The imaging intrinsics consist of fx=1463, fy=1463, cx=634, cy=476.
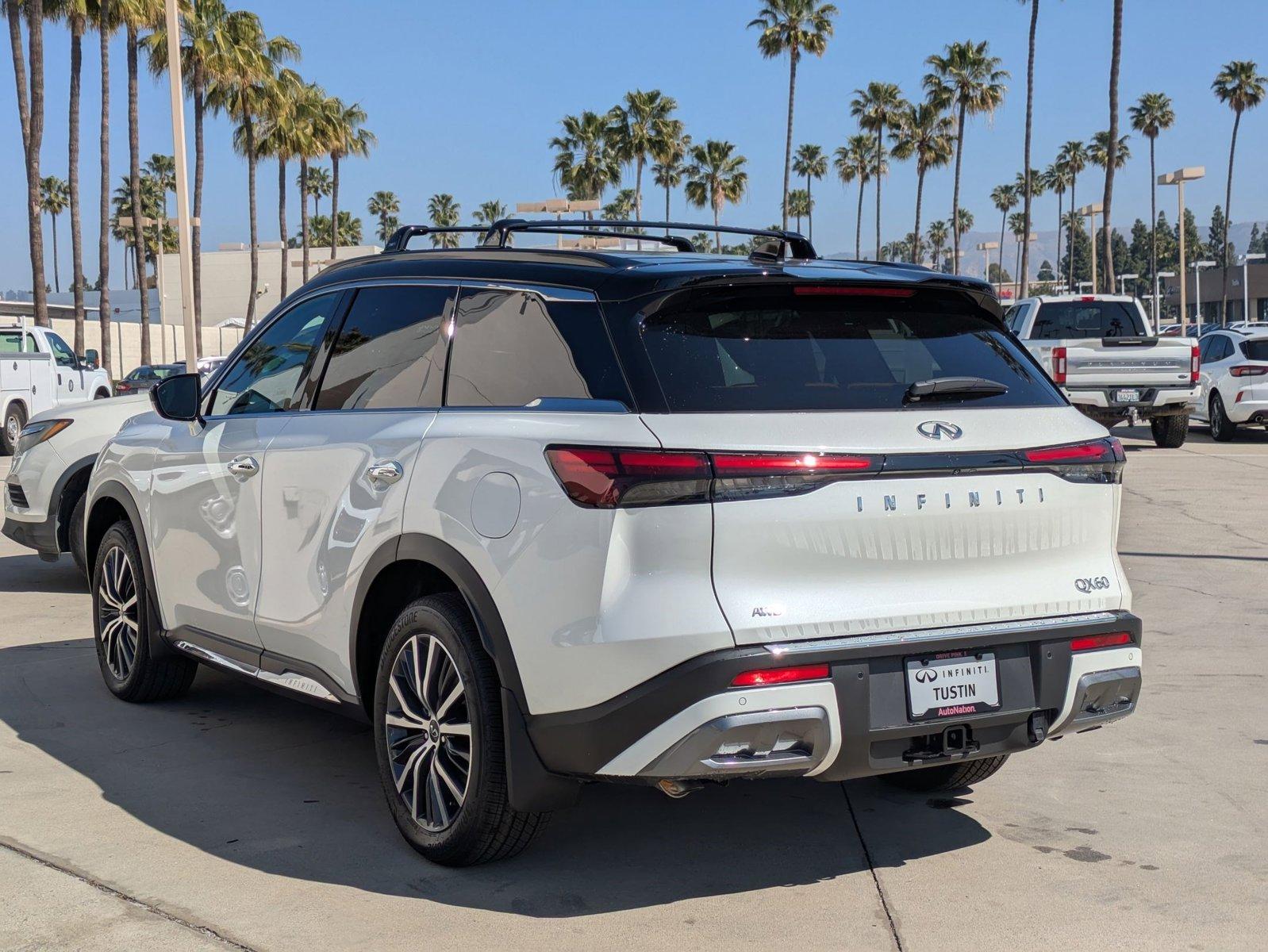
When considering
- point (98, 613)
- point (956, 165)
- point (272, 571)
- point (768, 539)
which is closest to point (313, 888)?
point (272, 571)

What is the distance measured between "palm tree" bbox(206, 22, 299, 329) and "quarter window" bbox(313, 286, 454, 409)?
46.9m

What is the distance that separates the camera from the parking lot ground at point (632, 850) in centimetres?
387

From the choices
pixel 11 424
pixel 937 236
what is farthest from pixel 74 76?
pixel 937 236

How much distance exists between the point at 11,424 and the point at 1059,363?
1509 centimetres

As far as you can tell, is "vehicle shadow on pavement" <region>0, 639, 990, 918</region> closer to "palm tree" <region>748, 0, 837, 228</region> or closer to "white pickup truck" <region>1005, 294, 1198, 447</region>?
"white pickup truck" <region>1005, 294, 1198, 447</region>

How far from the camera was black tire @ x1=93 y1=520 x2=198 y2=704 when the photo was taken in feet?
20.2

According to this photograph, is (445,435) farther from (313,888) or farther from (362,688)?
(313,888)

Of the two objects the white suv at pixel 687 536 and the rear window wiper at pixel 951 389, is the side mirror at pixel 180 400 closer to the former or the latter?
the white suv at pixel 687 536

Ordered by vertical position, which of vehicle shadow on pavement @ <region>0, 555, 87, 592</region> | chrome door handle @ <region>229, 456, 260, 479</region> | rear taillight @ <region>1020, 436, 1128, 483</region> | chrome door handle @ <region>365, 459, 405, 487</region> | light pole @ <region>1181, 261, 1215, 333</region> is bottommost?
vehicle shadow on pavement @ <region>0, 555, 87, 592</region>

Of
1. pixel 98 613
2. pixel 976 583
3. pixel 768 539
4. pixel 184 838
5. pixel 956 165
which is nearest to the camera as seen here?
pixel 768 539

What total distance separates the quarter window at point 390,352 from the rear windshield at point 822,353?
930mm

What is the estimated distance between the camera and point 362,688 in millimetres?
4656

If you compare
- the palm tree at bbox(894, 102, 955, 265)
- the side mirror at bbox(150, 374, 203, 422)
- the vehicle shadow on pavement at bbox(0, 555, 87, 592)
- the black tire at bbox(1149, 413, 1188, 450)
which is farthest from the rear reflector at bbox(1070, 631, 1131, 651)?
the palm tree at bbox(894, 102, 955, 265)

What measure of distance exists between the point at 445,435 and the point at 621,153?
71826mm
